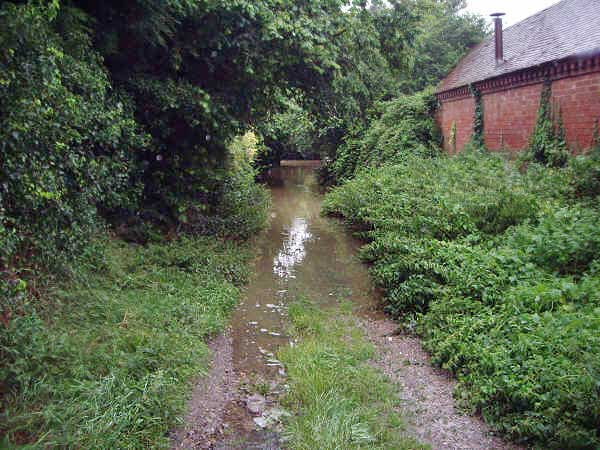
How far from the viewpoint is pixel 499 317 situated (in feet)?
18.5

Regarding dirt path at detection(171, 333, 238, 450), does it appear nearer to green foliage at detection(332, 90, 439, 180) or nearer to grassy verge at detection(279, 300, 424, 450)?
grassy verge at detection(279, 300, 424, 450)

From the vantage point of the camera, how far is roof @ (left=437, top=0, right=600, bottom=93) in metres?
11.9

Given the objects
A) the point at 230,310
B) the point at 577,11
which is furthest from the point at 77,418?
the point at 577,11

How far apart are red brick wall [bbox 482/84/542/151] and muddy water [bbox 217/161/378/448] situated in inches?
207

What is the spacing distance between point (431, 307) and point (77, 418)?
4452 millimetres

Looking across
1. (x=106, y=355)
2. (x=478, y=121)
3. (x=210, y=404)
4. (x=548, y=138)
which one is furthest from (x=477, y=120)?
(x=106, y=355)

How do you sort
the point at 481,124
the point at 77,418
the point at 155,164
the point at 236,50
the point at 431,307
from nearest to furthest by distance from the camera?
the point at 77,418 < the point at 431,307 < the point at 236,50 < the point at 155,164 < the point at 481,124

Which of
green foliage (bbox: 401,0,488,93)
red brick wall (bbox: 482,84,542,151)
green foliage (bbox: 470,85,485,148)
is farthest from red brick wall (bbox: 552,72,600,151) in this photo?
green foliage (bbox: 401,0,488,93)

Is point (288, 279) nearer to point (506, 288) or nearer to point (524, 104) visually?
point (506, 288)

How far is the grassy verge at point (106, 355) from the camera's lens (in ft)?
12.5

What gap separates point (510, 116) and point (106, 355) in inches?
514

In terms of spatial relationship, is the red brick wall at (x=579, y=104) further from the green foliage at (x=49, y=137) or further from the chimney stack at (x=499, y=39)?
the green foliage at (x=49, y=137)

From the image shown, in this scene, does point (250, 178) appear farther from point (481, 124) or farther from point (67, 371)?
point (67, 371)

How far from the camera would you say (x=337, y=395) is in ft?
16.7
